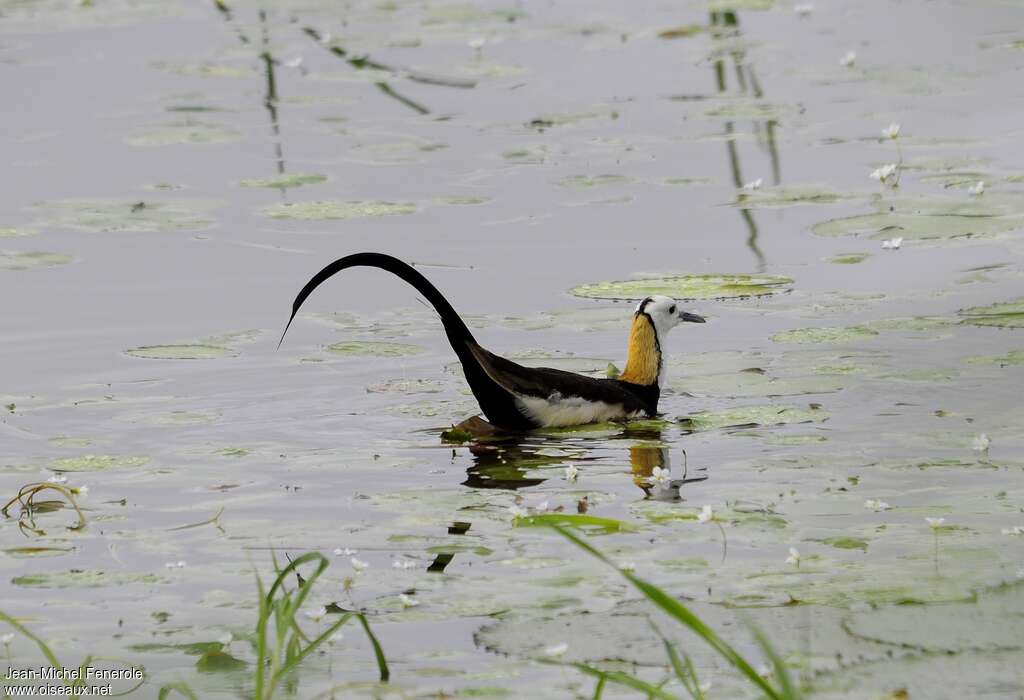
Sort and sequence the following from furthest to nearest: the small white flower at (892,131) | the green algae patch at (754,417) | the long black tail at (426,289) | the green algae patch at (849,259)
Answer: the small white flower at (892,131)
the green algae patch at (849,259)
the green algae patch at (754,417)
the long black tail at (426,289)

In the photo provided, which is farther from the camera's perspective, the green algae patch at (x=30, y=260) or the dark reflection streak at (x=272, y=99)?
the dark reflection streak at (x=272, y=99)

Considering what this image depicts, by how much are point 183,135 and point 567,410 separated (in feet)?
20.5

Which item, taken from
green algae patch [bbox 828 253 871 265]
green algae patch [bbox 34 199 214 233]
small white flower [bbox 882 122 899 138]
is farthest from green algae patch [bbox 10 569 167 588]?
small white flower [bbox 882 122 899 138]

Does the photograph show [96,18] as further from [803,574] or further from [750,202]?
[803,574]

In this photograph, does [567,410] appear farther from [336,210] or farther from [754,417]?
[336,210]

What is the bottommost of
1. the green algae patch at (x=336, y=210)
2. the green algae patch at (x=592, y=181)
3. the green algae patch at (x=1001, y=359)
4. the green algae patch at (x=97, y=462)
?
the green algae patch at (x=1001, y=359)

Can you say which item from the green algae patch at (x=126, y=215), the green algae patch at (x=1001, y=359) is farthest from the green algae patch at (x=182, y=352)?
the green algae patch at (x=1001, y=359)

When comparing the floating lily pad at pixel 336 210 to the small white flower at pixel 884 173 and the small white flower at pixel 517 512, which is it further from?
the small white flower at pixel 517 512

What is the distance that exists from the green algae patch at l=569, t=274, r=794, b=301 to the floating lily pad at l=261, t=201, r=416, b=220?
1847 mm

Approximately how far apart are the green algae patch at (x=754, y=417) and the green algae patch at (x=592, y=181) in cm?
414

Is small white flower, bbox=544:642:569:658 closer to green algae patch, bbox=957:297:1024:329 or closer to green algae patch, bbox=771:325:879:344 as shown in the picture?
green algae patch, bbox=771:325:879:344

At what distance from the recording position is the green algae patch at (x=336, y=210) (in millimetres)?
10633

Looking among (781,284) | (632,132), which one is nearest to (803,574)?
(781,284)

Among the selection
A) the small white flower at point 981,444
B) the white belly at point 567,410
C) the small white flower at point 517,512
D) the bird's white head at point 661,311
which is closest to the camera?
the small white flower at point 517,512
